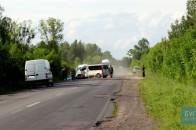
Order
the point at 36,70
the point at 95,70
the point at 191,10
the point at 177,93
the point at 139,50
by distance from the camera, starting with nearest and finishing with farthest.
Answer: the point at 177,93, the point at 36,70, the point at 95,70, the point at 191,10, the point at 139,50

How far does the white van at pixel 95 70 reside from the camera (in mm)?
60294

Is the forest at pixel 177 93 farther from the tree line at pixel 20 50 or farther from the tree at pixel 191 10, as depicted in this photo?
the tree at pixel 191 10

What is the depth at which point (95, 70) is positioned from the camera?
2400 inches

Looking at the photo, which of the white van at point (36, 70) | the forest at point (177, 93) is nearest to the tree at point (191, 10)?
the white van at point (36, 70)

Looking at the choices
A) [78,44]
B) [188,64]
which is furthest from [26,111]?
[78,44]

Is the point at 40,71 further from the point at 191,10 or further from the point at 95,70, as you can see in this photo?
the point at 191,10

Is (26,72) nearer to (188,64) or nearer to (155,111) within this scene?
(188,64)

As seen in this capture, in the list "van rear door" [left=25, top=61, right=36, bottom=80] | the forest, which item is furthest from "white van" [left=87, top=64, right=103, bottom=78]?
the forest

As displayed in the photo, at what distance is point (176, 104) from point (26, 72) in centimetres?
2362

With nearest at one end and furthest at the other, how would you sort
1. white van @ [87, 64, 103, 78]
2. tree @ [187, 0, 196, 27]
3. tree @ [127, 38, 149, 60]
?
1. white van @ [87, 64, 103, 78]
2. tree @ [187, 0, 196, 27]
3. tree @ [127, 38, 149, 60]

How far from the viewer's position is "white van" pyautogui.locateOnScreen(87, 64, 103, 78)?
6029cm

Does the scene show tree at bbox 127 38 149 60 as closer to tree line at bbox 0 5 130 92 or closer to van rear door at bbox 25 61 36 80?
tree line at bbox 0 5 130 92

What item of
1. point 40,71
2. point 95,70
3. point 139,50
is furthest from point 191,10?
point 139,50

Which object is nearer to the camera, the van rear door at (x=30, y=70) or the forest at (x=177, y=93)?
the forest at (x=177, y=93)
